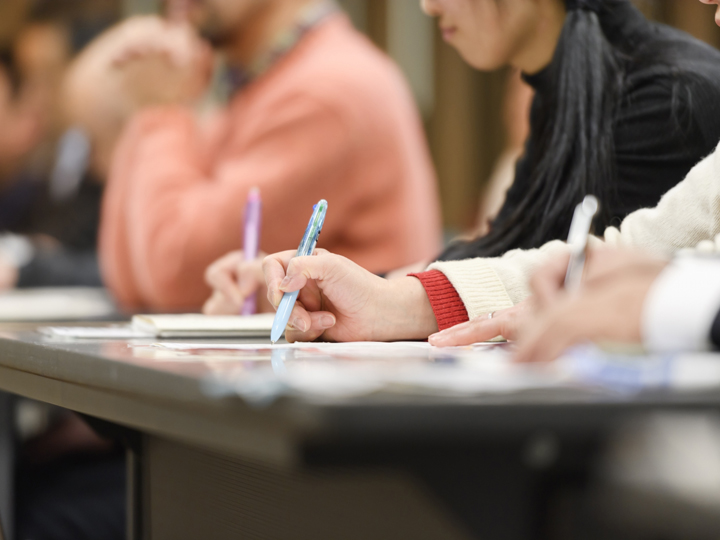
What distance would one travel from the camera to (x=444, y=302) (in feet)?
2.42

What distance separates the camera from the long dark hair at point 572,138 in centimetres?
89

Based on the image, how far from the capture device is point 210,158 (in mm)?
1850

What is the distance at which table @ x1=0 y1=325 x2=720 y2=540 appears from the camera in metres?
0.34

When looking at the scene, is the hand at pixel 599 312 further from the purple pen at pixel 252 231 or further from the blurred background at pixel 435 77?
the blurred background at pixel 435 77

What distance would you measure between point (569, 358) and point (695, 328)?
7 cm

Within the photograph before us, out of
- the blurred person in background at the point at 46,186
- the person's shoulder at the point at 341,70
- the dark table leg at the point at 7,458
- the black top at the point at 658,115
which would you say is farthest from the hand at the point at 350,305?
the blurred person in background at the point at 46,186

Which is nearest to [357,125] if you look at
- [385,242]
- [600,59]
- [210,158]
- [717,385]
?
[385,242]

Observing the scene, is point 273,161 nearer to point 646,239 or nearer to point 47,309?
point 47,309

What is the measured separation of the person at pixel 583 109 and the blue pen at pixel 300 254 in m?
0.14

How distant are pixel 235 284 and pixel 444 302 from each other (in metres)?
0.36

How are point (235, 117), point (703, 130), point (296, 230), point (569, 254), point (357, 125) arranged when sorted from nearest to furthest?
point (569, 254)
point (703, 130)
point (296, 230)
point (357, 125)
point (235, 117)

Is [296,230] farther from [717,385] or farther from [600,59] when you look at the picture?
[717,385]

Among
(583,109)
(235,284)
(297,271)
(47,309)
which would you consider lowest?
(47,309)

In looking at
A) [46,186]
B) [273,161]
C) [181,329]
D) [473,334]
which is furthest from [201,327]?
[46,186]
